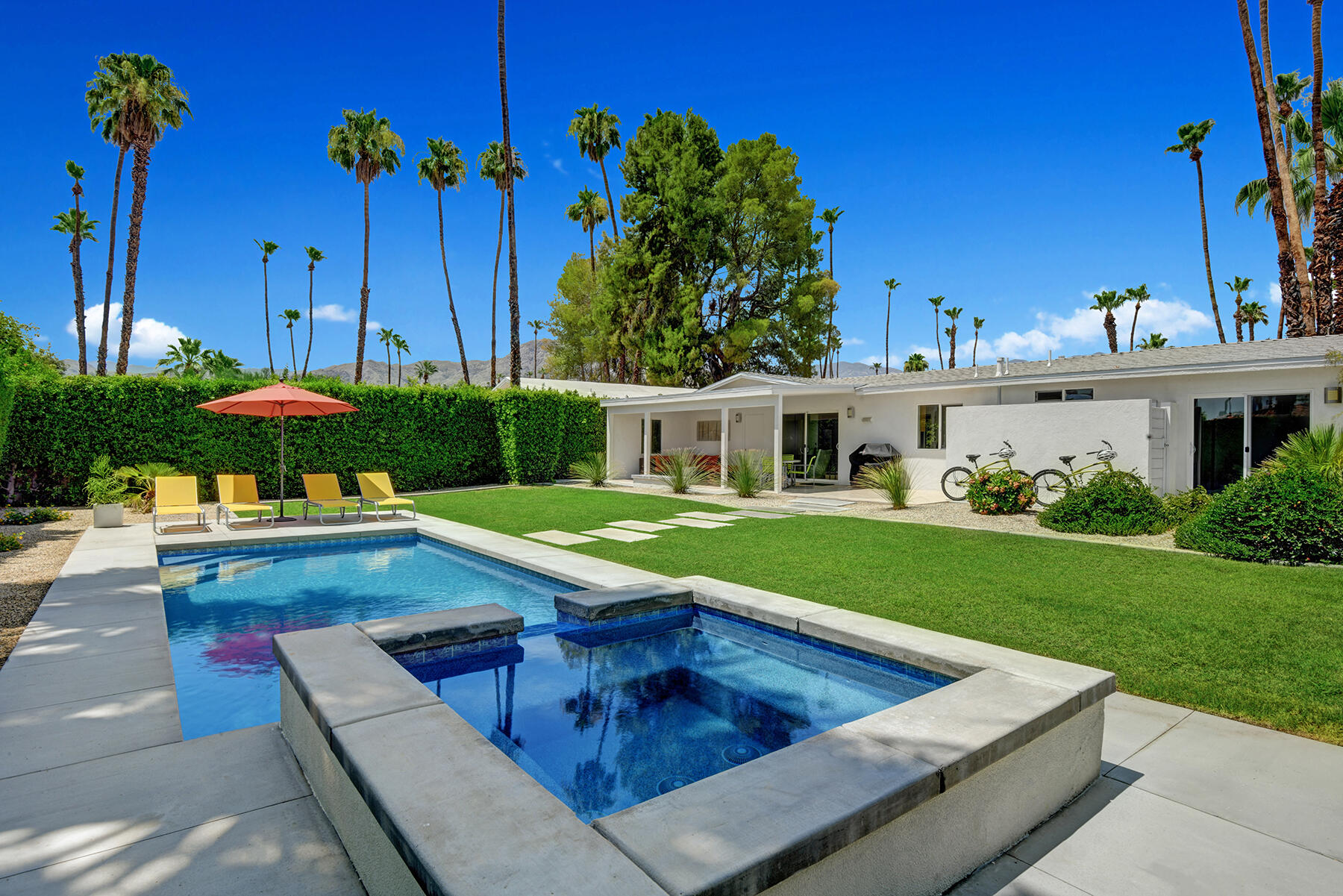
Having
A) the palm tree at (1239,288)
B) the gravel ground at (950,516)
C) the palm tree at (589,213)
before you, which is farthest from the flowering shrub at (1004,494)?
the palm tree at (1239,288)

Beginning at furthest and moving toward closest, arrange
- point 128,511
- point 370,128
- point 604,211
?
point 604,211 → point 370,128 → point 128,511

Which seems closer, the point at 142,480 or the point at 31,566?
the point at 31,566

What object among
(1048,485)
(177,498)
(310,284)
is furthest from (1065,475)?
(310,284)

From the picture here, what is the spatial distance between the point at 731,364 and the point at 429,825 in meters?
31.9

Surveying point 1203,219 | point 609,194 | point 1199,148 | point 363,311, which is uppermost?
point 609,194

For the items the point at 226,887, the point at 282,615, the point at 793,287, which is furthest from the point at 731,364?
the point at 226,887

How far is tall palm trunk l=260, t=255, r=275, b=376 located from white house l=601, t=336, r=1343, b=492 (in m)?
45.7

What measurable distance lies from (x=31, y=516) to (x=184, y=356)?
39.0 meters

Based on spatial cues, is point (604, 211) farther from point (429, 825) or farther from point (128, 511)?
point (429, 825)

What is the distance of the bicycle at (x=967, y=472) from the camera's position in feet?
44.9

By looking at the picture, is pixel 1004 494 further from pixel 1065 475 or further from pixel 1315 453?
pixel 1315 453

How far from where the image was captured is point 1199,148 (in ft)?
97.9

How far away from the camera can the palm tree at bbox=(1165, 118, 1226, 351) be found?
29141 millimetres

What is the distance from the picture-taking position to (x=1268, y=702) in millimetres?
3758
